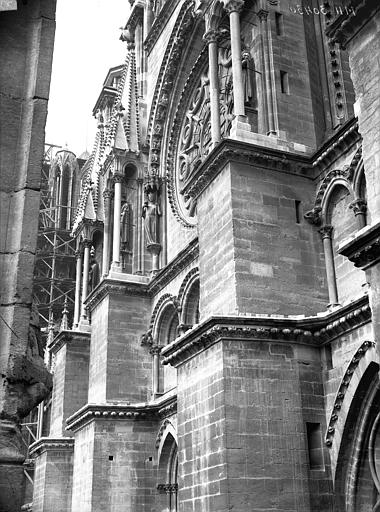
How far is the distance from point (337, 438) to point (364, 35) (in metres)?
7.04

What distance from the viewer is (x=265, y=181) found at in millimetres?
15734

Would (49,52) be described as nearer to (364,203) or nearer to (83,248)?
(364,203)

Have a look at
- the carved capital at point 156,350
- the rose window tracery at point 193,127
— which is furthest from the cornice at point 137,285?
the carved capital at point 156,350

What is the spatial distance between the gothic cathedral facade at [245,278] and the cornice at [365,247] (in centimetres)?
3

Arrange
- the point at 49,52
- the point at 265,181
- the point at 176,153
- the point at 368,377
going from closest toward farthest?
the point at 49,52 → the point at 368,377 → the point at 265,181 → the point at 176,153

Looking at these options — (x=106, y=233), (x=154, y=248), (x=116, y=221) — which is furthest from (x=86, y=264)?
(x=154, y=248)

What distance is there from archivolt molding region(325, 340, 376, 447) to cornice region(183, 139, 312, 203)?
15.4 ft

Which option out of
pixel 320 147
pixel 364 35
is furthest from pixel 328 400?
pixel 364 35

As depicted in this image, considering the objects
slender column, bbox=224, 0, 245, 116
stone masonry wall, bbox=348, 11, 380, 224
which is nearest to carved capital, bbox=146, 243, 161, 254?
slender column, bbox=224, 0, 245, 116

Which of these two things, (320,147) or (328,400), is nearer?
(328,400)

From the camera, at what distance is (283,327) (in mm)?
13875

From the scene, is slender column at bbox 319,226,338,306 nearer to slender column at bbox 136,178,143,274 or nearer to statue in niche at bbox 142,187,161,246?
statue in niche at bbox 142,187,161,246

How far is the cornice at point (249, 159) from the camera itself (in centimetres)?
1555

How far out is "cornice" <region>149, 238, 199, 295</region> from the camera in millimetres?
20322
